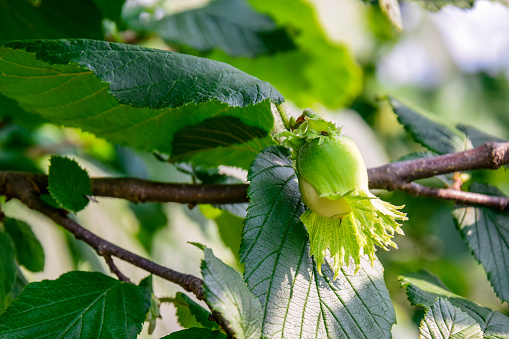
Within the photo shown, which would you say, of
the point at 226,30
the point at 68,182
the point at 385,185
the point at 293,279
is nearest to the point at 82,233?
the point at 68,182

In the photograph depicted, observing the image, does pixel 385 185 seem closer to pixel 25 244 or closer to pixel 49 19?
pixel 25 244

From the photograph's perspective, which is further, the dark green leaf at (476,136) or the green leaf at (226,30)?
the green leaf at (226,30)

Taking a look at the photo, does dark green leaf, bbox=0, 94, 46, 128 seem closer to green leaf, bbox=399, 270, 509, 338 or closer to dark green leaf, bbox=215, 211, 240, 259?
dark green leaf, bbox=215, 211, 240, 259

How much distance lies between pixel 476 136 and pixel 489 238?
25 cm

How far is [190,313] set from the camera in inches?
25.9

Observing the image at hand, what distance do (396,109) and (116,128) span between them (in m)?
0.50

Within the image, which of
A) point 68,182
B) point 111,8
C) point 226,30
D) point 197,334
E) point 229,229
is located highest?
point 226,30

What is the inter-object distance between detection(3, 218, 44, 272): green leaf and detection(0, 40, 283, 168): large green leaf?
0.19 meters

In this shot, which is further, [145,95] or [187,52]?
[187,52]

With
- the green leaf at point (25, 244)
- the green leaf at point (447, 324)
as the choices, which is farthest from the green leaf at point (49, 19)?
the green leaf at point (447, 324)

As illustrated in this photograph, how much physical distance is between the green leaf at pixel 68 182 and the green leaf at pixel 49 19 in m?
0.52

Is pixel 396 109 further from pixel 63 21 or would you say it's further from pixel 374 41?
pixel 374 41

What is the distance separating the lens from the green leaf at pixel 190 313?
617mm

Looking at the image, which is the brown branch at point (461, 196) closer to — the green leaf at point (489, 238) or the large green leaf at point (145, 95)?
the green leaf at point (489, 238)
